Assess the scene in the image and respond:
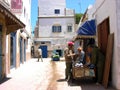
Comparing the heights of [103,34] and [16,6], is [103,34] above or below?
below

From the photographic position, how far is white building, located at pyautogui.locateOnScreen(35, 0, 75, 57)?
49588 mm

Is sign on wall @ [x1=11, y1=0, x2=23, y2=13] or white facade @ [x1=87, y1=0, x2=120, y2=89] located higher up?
sign on wall @ [x1=11, y1=0, x2=23, y2=13]

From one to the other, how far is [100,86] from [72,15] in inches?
1587

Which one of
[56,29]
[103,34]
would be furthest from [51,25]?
[103,34]

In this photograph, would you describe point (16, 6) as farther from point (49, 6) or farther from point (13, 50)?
point (49, 6)

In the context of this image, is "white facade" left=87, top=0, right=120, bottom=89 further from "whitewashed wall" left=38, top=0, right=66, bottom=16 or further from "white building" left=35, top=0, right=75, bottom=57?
"whitewashed wall" left=38, top=0, right=66, bottom=16

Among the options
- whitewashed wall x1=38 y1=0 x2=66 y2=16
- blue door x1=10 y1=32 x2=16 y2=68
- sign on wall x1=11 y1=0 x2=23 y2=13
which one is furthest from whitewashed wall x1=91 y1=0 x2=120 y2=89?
whitewashed wall x1=38 y1=0 x2=66 y2=16

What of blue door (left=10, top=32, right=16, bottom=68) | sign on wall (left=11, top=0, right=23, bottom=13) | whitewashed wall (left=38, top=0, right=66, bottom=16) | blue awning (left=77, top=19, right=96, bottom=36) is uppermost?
whitewashed wall (left=38, top=0, right=66, bottom=16)

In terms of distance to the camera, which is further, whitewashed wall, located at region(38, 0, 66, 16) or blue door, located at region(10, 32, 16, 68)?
whitewashed wall, located at region(38, 0, 66, 16)

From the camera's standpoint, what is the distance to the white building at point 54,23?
4959cm

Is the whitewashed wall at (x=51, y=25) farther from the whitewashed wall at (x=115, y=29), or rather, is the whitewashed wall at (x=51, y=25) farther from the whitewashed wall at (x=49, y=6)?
the whitewashed wall at (x=115, y=29)

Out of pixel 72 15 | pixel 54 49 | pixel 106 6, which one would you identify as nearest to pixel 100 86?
pixel 106 6

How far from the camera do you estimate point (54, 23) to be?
166 ft

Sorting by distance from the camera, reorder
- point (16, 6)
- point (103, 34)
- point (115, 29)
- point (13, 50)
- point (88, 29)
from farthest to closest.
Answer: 1. point (13, 50)
2. point (16, 6)
3. point (88, 29)
4. point (103, 34)
5. point (115, 29)
